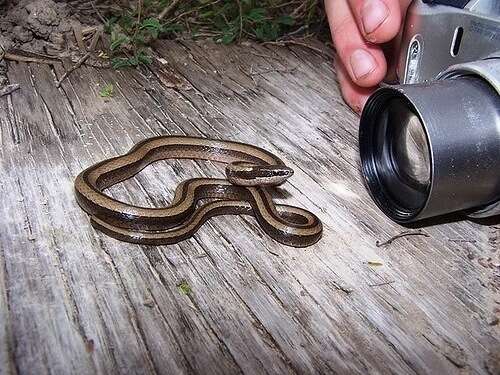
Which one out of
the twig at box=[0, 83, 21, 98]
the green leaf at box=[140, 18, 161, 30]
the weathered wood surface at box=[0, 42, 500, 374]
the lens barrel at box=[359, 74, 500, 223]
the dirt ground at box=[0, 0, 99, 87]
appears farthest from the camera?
the green leaf at box=[140, 18, 161, 30]

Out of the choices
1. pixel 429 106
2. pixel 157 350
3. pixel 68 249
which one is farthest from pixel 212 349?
pixel 429 106

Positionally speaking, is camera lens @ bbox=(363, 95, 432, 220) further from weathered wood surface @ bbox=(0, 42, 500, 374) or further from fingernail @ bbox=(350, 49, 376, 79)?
fingernail @ bbox=(350, 49, 376, 79)

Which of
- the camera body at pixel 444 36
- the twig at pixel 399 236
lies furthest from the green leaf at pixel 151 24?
the twig at pixel 399 236

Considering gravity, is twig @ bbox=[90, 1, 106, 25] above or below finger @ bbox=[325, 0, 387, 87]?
below

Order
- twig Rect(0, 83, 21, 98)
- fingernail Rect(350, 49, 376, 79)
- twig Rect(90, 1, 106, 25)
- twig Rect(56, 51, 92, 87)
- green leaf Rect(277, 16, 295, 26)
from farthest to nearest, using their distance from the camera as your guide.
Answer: green leaf Rect(277, 16, 295, 26) < twig Rect(90, 1, 106, 25) < twig Rect(56, 51, 92, 87) < twig Rect(0, 83, 21, 98) < fingernail Rect(350, 49, 376, 79)

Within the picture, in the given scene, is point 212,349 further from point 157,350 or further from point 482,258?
point 482,258

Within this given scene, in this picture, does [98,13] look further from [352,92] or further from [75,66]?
[352,92]

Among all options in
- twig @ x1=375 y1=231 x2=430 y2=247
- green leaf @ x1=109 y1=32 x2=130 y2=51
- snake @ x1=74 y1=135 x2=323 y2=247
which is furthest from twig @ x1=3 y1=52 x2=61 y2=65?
twig @ x1=375 y1=231 x2=430 y2=247

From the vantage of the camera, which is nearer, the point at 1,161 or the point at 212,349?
the point at 212,349
